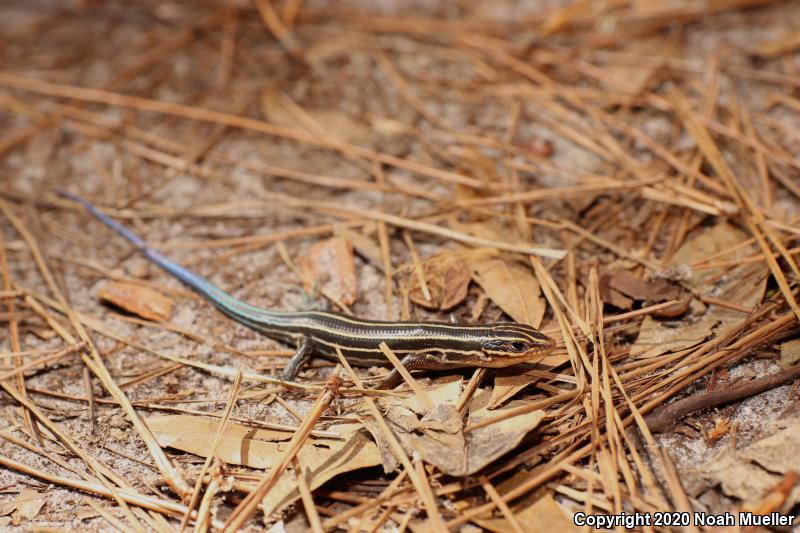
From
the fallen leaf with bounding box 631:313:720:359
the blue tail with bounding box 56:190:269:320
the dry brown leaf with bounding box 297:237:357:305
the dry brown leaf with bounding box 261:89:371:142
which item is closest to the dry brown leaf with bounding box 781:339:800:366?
the fallen leaf with bounding box 631:313:720:359

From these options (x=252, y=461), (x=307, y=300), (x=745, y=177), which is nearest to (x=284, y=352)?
(x=307, y=300)

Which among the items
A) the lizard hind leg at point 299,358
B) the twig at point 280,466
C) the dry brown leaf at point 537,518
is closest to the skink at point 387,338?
the lizard hind leg at point 299,358

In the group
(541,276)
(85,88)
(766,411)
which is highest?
(85,88)

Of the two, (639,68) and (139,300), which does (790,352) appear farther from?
(139,300)

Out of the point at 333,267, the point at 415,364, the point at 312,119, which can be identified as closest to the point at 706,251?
the point at 415,364

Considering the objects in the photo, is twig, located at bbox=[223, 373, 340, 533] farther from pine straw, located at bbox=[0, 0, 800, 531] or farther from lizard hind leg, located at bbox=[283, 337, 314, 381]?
lizard hind leg, located at bbox=[283, 337, 314, 381]

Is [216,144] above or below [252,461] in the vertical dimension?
above

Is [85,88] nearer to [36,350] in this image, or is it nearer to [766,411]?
[36,350]
